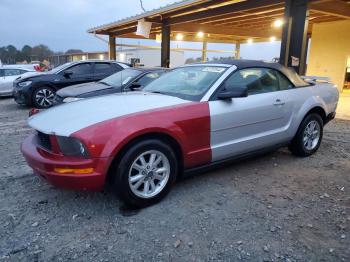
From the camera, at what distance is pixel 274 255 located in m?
2.49

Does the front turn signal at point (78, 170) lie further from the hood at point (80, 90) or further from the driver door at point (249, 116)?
the hood at point (80, 90)

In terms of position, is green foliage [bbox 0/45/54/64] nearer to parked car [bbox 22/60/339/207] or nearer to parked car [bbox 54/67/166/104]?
parked car [bbox 54/67/166/104]

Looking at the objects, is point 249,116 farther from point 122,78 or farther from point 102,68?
point 102,68

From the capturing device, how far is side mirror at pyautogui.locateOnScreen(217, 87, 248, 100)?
3.53m

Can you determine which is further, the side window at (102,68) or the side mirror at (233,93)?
the side window at (102,68)

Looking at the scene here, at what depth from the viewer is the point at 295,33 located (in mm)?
7707

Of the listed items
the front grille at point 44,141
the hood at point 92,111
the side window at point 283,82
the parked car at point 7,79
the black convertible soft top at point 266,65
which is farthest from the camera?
the parked car at point 7,79

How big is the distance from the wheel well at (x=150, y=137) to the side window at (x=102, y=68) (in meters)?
7.14

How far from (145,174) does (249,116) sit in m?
1.53

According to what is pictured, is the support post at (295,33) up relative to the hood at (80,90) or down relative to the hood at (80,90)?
up

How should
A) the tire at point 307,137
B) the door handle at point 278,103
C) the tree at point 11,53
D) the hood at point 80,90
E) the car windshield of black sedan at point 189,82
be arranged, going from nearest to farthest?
1. the car windshield of black sedan at point 189,82
2. the door handle at point 278,103
3. the tire at point 307,137
4. the hood at point 80,90
5. the tree at point 11,53

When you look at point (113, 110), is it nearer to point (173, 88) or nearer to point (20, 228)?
point (173, 88)

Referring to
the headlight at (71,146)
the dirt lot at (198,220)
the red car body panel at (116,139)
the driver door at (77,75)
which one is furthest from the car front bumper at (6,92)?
the headlight at (71,146)

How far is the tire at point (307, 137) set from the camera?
4659mm
